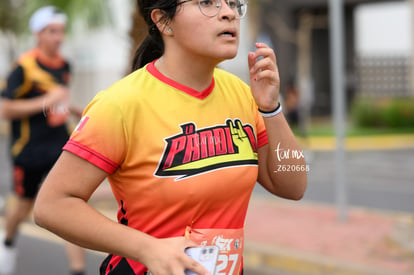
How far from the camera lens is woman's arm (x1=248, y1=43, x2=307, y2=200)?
2.01 meters

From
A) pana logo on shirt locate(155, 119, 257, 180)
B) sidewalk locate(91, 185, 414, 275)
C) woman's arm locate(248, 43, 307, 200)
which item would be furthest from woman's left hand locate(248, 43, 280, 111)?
sidewalk locate(91, 185, 414, 275)

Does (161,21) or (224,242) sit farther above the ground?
(161,21)

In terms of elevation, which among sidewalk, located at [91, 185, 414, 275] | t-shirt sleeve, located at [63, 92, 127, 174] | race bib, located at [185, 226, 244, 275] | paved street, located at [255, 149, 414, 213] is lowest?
paved street, located at [255, 149, 414, 213]

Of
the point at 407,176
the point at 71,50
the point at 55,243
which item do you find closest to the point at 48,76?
the point at 55,243

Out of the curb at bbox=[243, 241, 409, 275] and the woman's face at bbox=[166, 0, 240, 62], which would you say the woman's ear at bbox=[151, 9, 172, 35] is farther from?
the curb at bbox=[243, 241, 409, 275]

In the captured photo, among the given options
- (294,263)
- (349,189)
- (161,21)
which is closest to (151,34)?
(161,21)

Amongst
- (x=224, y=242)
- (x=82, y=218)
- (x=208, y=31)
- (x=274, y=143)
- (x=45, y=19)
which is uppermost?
(x=45, y=19)

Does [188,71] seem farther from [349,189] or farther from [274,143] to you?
[349,189]

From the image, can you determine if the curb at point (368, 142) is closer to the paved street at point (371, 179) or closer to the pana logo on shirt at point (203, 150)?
the paved street at point (371, 179)

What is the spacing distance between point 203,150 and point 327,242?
4.55 metres

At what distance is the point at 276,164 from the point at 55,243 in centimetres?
515

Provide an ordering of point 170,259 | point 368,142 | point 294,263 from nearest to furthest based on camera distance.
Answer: point 170,259 → point 294,263 → point 368,142

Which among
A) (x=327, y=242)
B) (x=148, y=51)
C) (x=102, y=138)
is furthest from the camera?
(x=327, y=242)

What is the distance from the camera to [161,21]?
1.97 meters
